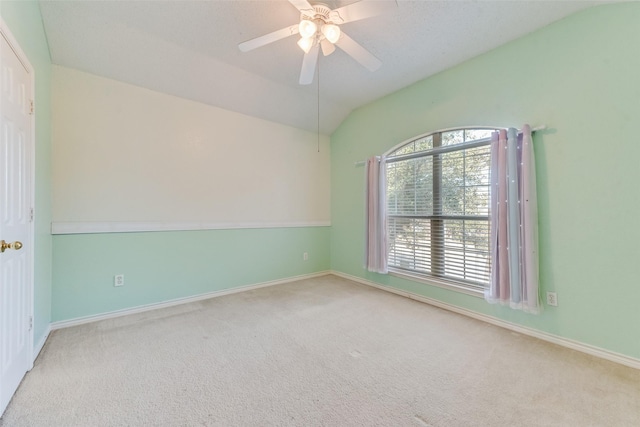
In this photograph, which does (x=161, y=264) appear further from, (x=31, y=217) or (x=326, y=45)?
(x=326, y=45)

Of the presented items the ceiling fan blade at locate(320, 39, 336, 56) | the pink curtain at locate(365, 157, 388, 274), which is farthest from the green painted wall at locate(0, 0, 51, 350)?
the pink curtain at locate(365, 157, 388, 274)

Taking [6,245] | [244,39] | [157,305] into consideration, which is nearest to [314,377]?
[6,245]

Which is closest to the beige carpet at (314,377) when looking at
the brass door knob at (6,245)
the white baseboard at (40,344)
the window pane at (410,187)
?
the white baseboard at (40,344)

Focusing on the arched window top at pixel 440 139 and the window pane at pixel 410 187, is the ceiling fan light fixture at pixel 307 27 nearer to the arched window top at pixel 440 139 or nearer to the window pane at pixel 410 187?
the arched window top at pixel 440 139

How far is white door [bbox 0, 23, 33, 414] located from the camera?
1415mm

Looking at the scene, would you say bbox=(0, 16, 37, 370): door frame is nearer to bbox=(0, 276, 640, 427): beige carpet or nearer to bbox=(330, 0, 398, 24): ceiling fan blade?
bbox=(0, 276, 640, 427): beige carpet

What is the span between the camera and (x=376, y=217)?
11.8ft

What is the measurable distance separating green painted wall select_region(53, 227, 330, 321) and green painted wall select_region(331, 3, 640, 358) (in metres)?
2.65

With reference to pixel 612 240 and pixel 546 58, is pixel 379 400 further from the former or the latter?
pixel 546 58

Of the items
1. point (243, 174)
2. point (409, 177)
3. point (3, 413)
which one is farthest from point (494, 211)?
point (3, 413)

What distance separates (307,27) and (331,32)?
0.17 m

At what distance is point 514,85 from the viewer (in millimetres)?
2441

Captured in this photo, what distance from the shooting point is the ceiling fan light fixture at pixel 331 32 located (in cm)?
182

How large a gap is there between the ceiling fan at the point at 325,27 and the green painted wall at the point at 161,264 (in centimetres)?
231
